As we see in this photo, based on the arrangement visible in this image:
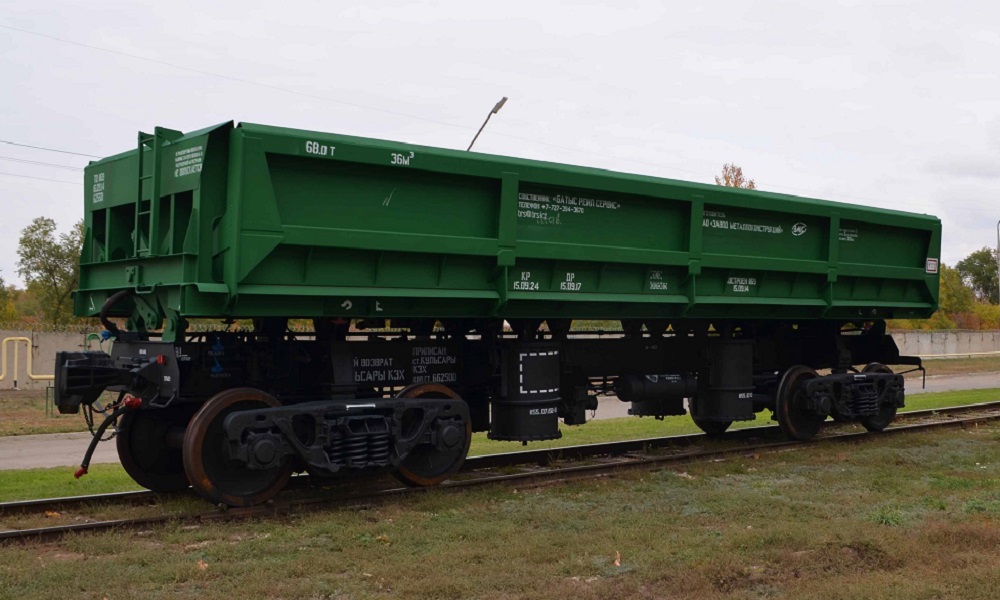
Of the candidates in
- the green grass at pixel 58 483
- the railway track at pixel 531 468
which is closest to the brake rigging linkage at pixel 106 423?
the railway track at pixel 531 468

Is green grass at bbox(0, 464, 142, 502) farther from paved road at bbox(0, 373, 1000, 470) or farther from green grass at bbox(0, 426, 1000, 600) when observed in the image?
green grass at bbox(0, 426, 1000, 600)

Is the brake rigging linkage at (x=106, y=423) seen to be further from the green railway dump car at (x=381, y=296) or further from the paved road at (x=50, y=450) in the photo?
the paved road at (x=50, y=450)

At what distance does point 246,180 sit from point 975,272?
11571 cm

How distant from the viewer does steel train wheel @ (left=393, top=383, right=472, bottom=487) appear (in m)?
9.69

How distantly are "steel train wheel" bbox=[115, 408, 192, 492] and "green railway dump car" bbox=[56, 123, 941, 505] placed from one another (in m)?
0.02

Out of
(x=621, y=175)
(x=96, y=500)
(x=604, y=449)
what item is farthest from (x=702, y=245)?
(x=96, y=500)

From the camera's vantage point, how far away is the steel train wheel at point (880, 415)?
14906 millimetres

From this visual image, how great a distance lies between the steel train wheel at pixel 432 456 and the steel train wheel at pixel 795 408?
18.9 feet

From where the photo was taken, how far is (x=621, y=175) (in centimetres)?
1118

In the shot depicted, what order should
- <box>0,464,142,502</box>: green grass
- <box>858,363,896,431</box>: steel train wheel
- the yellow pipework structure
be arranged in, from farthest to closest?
the yellow pipework structure
<box>858,363,896,431</box>: steel train wheel
<box>0,464,142,502</box>: green grass

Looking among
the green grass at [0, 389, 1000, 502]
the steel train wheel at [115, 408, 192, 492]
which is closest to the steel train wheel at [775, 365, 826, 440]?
the green grass at [0, 389, 1000, 502]

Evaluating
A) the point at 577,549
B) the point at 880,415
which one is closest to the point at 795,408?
the point at 880,415

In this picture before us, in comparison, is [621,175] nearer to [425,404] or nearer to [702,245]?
[702,245]

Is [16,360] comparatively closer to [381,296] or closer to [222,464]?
[222,464]
